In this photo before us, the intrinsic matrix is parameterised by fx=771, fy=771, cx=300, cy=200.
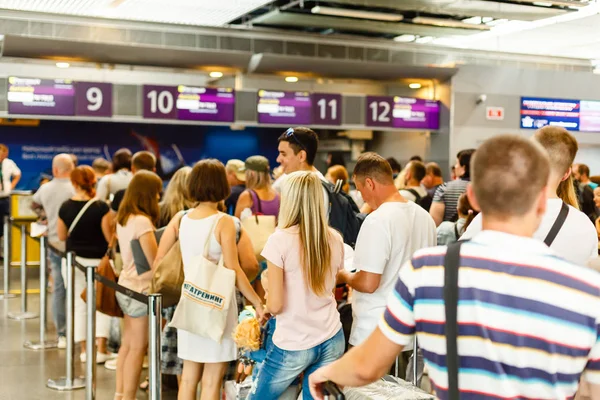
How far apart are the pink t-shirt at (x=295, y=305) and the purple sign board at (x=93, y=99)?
739 cm

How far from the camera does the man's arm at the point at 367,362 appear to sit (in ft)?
5.82

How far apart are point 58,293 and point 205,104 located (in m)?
4.39

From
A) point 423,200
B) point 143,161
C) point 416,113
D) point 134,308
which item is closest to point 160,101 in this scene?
point 416,113

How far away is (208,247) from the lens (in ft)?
13.6

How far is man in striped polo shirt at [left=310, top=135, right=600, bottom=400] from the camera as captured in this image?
1.61 metres

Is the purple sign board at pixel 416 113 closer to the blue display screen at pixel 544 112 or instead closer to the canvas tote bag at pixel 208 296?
the blue display screen at pixel 544 112

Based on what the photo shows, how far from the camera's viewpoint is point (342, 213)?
447 cm

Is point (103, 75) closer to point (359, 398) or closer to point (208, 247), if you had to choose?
point (208, 247)

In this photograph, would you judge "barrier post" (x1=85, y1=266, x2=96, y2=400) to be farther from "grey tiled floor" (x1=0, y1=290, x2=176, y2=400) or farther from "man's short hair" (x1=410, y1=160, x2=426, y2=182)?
"man's short hair" (x1=410, y1=160, x2=426, y2=182)

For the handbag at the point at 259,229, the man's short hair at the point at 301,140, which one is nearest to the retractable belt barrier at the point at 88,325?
the handbag at the point at 259,229

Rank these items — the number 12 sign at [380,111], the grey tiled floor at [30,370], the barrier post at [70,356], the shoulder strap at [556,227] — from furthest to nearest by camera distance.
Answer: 1. the number 12 sign at [380,111]
2. the barrier post at [70,356]
3. the grey tiled floor at [30,370]
4. the shoulder strap at [556,227]

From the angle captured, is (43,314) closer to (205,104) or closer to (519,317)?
(205,104)

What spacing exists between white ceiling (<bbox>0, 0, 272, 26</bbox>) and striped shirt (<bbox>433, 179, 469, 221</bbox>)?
15.1 ft

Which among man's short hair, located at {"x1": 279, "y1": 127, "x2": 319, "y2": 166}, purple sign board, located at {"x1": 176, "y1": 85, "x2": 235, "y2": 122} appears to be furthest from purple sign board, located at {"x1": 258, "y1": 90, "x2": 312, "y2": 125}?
man's short hair, located at {"x1": 279, "y1": 127, "x2": 319, "y2": 166}
